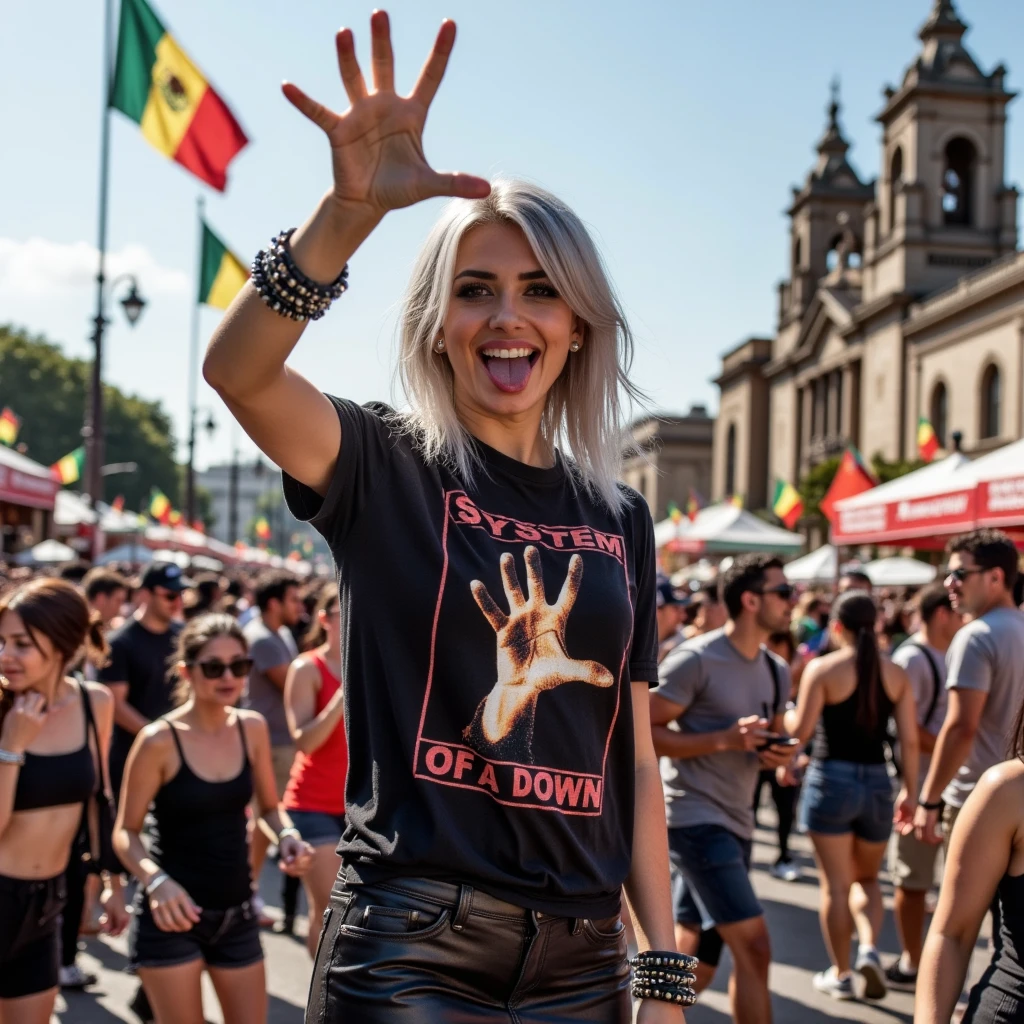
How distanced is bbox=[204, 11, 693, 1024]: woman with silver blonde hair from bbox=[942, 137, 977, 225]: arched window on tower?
184 feet

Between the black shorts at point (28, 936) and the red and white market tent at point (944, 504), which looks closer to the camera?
the black shorts at point (28, 936)

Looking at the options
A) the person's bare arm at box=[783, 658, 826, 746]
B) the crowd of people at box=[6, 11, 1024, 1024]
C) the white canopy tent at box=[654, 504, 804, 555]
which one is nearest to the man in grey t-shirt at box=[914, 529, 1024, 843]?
the person's bare arm at box=[783, 658, 826, 746]

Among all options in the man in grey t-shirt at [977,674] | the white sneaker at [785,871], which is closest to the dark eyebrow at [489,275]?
the man in grey t-shirt at [977,674]

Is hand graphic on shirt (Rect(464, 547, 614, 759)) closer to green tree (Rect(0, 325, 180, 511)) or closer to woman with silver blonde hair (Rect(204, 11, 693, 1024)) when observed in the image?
woman with silver blonde hair (Rect(204, 11, 693, 1024))

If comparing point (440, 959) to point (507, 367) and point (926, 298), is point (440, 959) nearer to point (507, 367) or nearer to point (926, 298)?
point (507, 367)

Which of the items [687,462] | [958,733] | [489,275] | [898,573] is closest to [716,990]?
[958,733]

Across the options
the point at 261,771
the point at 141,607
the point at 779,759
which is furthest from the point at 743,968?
the point at 141,607

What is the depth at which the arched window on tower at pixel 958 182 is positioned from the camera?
5422 centimetres

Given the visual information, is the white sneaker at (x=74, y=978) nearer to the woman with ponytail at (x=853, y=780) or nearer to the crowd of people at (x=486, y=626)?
the woman with ponytail at (x=853, y=780)

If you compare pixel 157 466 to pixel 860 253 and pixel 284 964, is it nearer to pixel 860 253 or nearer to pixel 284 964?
pixel 860 253

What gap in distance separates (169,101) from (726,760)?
35.5ft

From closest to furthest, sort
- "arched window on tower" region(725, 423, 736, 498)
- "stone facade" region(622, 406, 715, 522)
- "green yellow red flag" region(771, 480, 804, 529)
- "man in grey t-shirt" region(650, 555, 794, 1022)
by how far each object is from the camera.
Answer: "man in grey t-shirt" region(650, 555, 794, 1022) → "green yellow red flag" region(771, 480, 804, 529) → "arched window on tower" region(725, 423, 736, 498) → "stone facade" region(622, 406, 715, 522)

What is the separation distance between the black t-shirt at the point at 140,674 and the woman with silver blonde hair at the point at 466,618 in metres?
6.37

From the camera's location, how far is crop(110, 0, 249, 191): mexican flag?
14039mm
